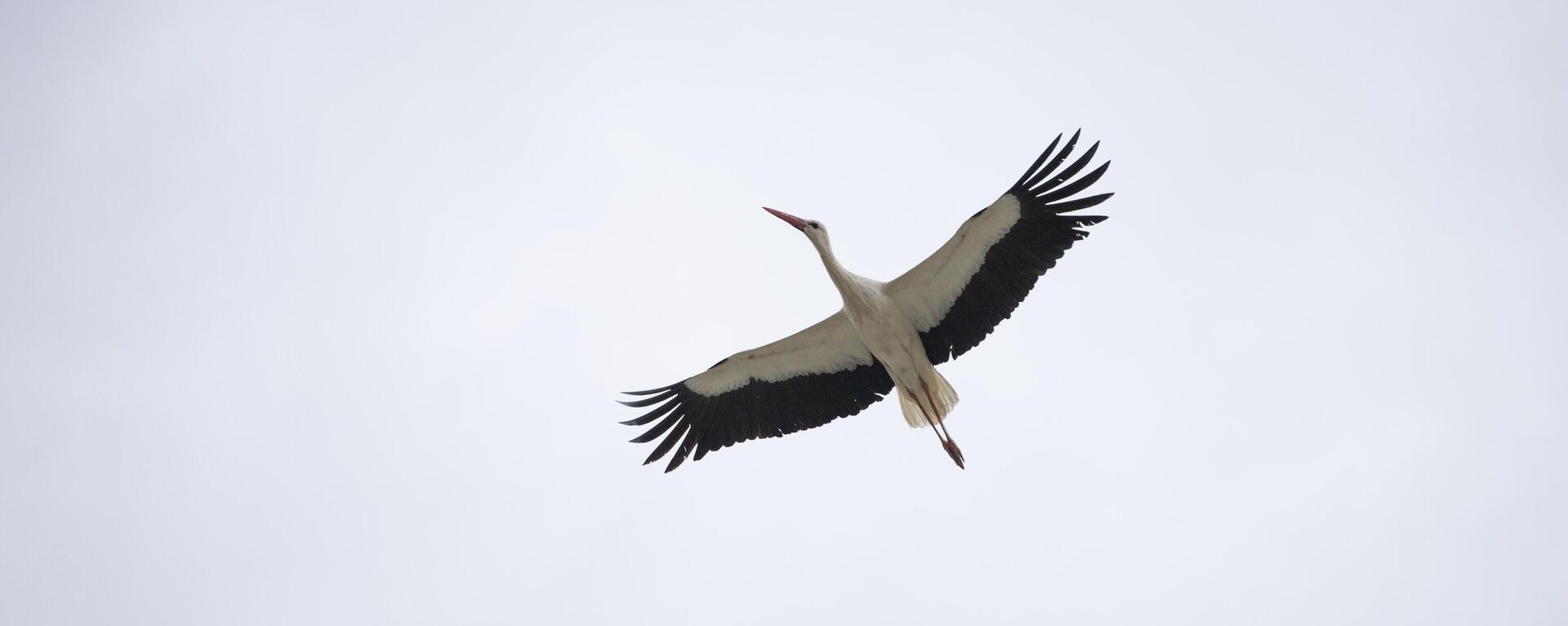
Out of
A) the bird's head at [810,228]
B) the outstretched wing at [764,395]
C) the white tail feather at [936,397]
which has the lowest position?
the white tail feather at [936,397]

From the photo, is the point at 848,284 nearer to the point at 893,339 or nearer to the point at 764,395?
the point at 893,339

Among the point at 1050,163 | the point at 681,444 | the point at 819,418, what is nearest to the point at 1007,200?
the point at 1050,163

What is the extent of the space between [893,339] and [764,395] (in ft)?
4.24

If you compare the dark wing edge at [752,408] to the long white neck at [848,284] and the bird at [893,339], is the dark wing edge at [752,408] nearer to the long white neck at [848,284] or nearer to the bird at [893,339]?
the bird at [893,339]

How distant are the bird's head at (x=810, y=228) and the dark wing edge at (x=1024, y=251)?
1.04 metres

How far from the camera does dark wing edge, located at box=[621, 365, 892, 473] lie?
31.2 ft

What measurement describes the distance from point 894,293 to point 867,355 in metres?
0.80

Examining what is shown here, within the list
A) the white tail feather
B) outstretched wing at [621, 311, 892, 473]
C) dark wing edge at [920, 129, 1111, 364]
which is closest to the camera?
dark wing edge at [920, 129, 1111, 364]

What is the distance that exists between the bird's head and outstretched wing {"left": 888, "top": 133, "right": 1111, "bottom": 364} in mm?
606

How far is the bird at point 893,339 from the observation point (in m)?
8.20

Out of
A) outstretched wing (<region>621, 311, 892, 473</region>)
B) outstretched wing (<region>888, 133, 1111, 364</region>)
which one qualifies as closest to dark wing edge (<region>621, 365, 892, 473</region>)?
outstretched wing (<region>621, 311, 892, 473</region>)

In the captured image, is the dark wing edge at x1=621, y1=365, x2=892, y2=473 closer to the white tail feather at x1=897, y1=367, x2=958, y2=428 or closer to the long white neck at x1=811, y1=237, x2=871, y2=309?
the white tail feather at x1=897, y1=367, x2=958, y2=428

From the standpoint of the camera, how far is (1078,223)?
812 centimetres

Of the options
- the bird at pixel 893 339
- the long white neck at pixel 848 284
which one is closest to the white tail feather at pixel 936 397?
the bird at pixel 893 339
